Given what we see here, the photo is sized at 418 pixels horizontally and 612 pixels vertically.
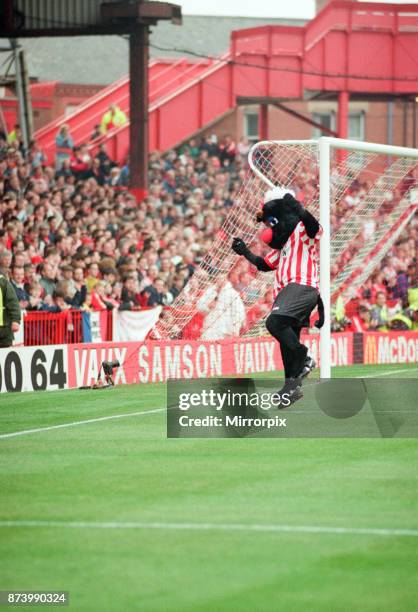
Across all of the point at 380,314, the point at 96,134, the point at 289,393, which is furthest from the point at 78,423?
the point at 96,134

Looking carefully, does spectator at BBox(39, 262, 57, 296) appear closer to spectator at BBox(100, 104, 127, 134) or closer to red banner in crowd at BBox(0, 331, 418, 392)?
red banner in crowd at BBox(0, 331, 418, 392)

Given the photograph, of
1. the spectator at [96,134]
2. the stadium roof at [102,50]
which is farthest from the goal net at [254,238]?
the stadium roof at [102,50]

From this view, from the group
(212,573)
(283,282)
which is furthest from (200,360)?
(212,573)

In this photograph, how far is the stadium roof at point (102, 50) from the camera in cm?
5903

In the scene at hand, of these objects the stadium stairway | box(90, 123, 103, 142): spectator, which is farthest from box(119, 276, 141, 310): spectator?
box(90, 123, 103, 142): spectator

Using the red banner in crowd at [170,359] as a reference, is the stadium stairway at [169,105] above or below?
above

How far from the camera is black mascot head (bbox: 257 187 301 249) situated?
1270cm

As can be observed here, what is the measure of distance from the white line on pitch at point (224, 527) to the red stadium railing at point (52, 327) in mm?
10610

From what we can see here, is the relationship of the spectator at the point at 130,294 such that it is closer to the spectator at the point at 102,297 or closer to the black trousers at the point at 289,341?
the spectator at the point at 102,297

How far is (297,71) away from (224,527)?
1171 inches

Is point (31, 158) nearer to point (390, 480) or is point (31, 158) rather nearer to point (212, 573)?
point (390, 480)

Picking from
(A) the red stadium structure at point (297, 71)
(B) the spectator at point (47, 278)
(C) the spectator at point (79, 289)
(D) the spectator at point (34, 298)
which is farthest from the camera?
(A) the red stadium structure at point (297, 71)

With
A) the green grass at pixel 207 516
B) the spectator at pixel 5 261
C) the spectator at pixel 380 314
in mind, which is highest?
the spectator at pixel 5 261

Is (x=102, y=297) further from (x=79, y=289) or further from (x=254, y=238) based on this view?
(x=254, y=238)
